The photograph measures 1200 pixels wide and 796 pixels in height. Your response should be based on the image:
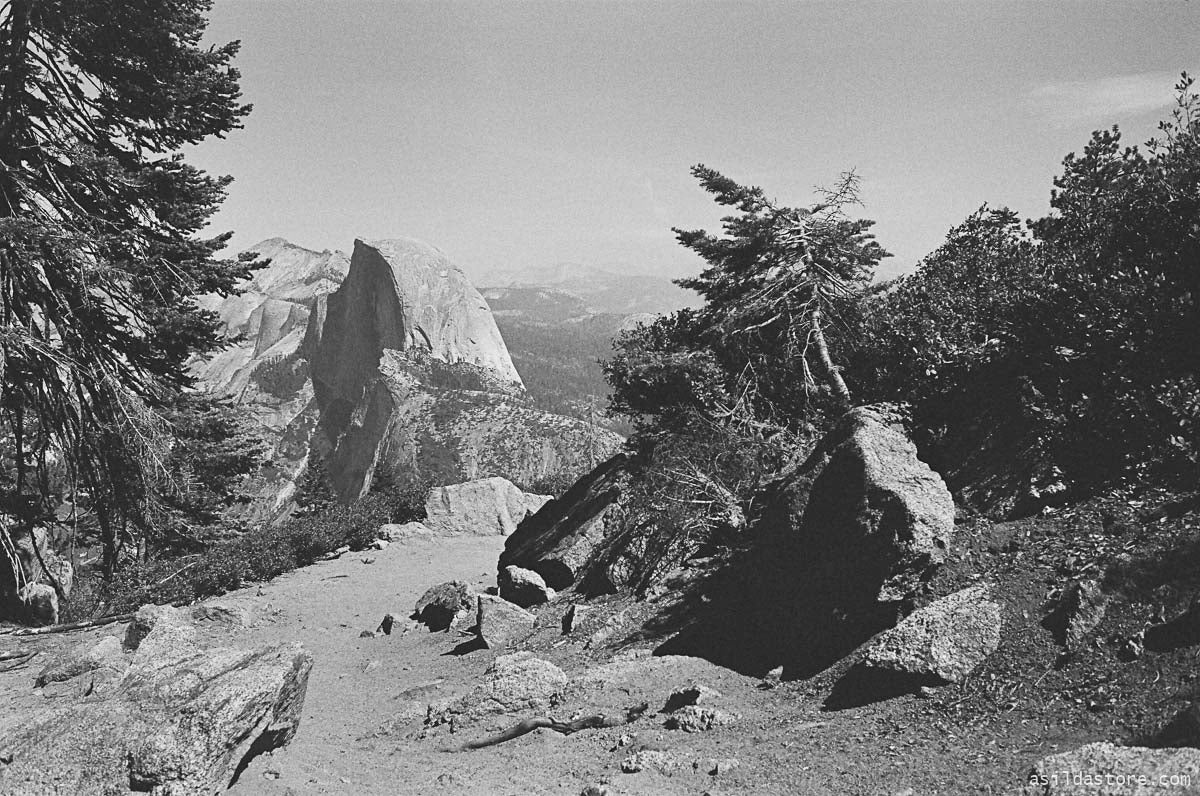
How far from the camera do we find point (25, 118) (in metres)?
8.59

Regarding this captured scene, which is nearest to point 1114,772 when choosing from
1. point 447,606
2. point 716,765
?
point 716,765

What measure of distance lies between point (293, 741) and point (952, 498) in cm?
599

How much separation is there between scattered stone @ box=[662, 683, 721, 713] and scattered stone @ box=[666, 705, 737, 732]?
17 cm

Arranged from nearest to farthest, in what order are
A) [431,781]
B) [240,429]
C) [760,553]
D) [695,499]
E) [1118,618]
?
[1118,618] → [431,781] → [760,553] → [695,499] → [240,429]

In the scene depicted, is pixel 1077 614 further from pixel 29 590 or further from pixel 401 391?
pixel 401 391

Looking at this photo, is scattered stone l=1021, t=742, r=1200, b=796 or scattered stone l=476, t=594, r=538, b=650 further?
scattered stone l=476, t=594, r=538, b=650

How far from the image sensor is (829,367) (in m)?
9.05

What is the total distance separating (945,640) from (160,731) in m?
5.03

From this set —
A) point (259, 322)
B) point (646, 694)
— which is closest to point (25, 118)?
point (646, 694)

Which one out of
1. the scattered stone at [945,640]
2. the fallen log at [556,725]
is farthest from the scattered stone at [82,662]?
the scattered stone at [945,640]

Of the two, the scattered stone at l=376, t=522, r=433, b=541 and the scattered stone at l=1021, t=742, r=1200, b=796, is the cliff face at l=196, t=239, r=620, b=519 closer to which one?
the scattered stone at l=376, t=522, r=433, b=541

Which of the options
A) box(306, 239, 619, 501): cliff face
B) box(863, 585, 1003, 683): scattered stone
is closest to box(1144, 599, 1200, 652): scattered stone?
box(863, 585, 1003, 683): scattered stone

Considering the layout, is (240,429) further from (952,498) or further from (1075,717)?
(1075,717)

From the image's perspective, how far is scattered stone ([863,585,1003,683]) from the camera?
457cm
